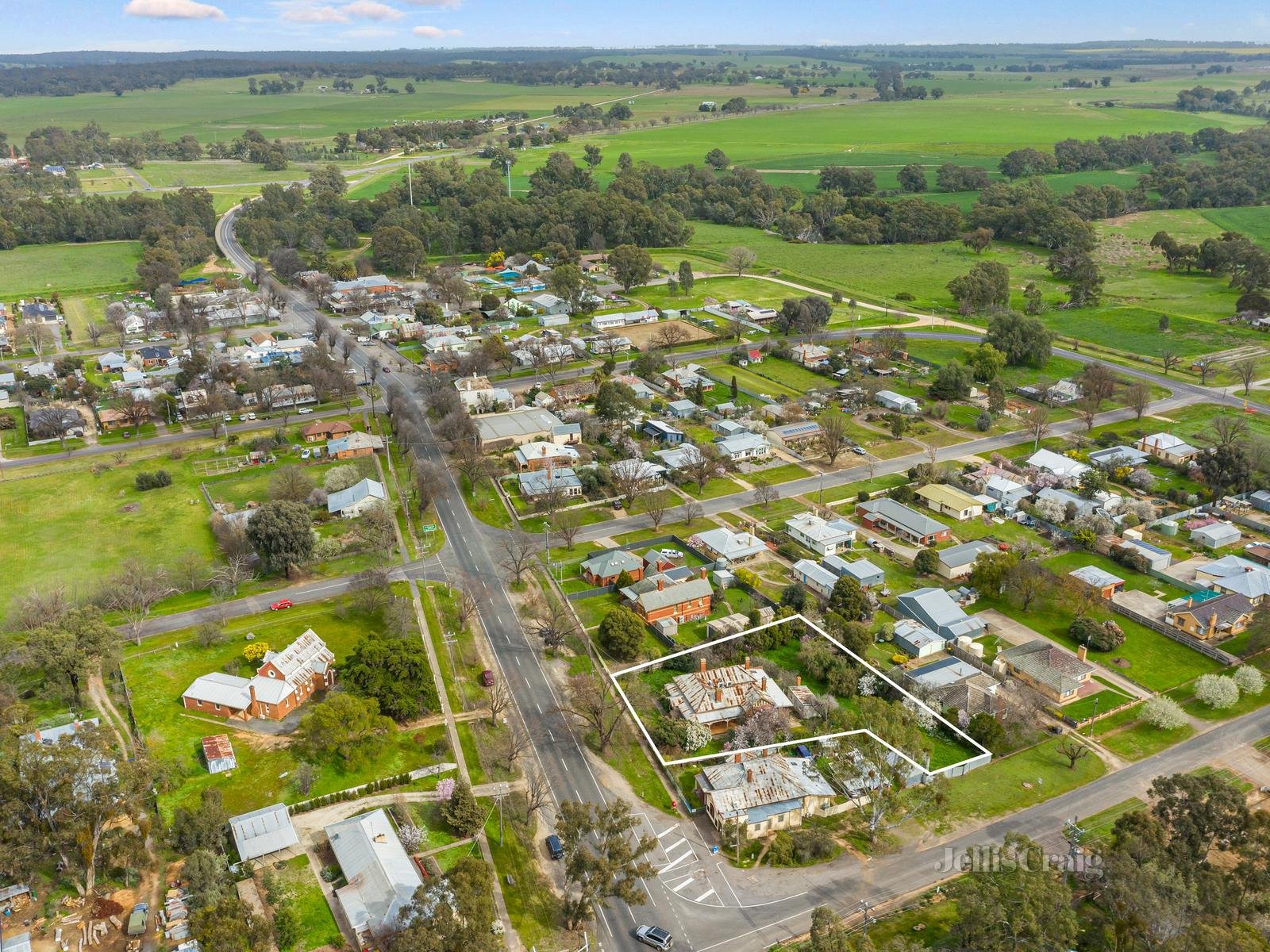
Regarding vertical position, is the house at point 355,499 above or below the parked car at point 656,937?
above

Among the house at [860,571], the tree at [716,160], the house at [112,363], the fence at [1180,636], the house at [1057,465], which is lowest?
the fence at [1180,636]

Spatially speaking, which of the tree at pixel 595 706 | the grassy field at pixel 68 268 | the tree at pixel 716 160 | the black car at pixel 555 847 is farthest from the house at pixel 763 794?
the tree at pixel 716 160

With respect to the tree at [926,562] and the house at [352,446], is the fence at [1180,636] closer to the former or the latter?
the tree at [926,562]

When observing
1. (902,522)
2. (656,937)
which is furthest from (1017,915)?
(902,522)

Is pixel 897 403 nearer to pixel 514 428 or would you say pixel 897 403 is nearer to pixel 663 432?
pixel 663 432

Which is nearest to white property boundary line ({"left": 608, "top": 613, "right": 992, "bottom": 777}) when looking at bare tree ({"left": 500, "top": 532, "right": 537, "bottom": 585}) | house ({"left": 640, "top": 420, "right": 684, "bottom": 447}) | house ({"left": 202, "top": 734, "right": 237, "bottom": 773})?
bare tree ({"left": 500, "top": 532, "right": 537, "bottom": 585})

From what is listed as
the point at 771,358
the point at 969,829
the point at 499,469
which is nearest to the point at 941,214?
the point at 771,358

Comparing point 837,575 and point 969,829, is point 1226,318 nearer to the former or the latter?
point 837,575
